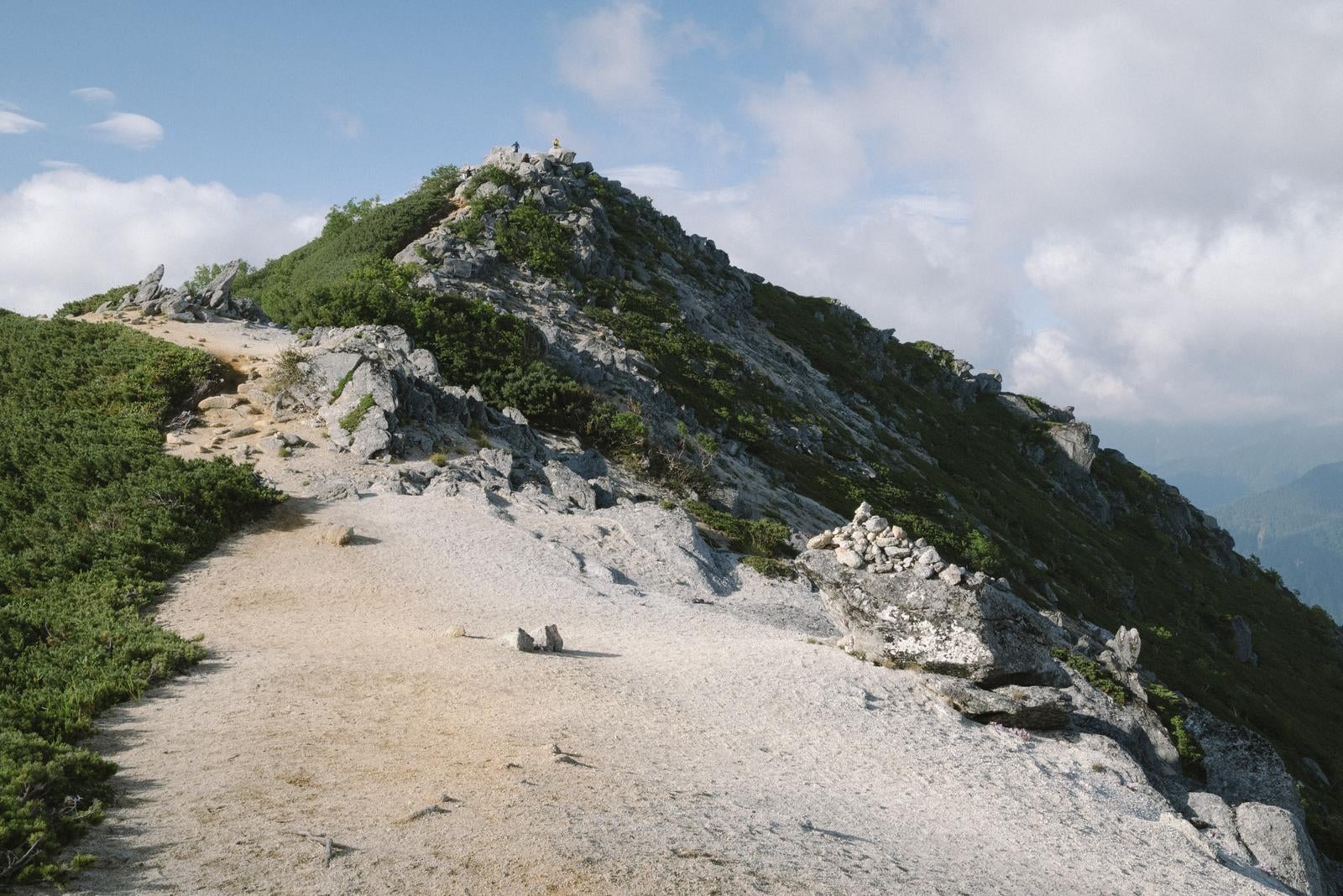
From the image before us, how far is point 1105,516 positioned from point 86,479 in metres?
85.7

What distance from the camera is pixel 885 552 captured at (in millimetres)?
21078

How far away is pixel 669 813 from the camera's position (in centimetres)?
1043

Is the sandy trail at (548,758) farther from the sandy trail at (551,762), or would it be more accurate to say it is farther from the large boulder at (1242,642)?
the large boulder at (1242,642)

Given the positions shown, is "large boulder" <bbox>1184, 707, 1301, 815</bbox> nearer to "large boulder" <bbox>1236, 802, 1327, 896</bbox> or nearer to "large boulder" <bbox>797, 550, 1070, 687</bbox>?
"large boulder" <bbox>1236, 802, 1327, 896</bbox>

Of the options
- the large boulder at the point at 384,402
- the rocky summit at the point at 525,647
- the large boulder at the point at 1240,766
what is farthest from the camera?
the large boulder at the point at 384,402

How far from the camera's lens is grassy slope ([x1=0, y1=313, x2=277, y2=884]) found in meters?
9.10

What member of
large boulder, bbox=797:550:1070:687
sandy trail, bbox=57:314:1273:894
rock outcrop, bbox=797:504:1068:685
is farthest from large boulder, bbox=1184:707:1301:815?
sandy trail, bbox=57:314:1273:894

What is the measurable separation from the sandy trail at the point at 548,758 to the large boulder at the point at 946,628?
999 mm

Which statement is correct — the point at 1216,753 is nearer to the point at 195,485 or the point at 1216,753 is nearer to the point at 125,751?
the point at 125,751

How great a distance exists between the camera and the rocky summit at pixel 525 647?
9.52 m

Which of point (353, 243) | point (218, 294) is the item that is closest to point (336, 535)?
point (218, 294)

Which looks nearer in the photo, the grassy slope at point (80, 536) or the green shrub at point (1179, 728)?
the grassy slope at point (80, 536)

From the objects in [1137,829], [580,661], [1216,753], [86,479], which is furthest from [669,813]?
[86,479]

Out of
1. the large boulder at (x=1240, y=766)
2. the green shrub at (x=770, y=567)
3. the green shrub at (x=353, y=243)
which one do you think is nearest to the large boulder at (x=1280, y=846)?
the large boulder at (x=1240, y=766)
